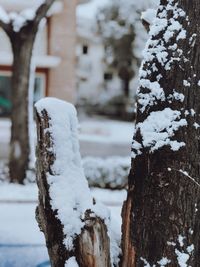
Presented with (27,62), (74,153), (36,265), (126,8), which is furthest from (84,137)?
(74,153)

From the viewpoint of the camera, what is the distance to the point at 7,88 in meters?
18.7

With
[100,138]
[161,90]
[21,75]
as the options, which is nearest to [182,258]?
[161,90]

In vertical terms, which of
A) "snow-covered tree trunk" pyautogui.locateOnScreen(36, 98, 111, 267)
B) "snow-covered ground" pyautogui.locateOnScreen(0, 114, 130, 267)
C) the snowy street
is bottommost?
the snowy street

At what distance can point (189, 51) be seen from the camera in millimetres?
2932

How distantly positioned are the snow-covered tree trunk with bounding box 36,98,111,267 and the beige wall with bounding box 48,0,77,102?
13985mm

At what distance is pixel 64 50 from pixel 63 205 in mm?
14514

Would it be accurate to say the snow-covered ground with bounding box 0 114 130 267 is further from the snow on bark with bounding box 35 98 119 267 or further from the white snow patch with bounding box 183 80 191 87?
the white snow patch with bounding box 183 80 191 87

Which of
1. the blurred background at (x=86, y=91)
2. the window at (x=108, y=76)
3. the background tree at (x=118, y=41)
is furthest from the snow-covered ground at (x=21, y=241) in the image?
the window at (x=108, y=76)

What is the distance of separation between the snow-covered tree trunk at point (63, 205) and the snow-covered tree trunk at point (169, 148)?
223 mm

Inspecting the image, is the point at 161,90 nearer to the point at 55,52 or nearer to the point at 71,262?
the point at 71,262

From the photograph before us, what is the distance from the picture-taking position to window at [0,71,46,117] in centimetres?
1747

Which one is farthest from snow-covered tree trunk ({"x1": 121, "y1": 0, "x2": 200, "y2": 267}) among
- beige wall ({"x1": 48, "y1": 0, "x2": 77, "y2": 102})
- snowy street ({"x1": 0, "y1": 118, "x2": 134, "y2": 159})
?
beige wall ({"x1": 48, "y1": 0, "x2": 77, "y2": 102})

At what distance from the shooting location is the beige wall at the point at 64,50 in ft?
55.7

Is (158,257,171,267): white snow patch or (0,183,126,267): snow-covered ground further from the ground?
(158,257,171,267): white snow patch
